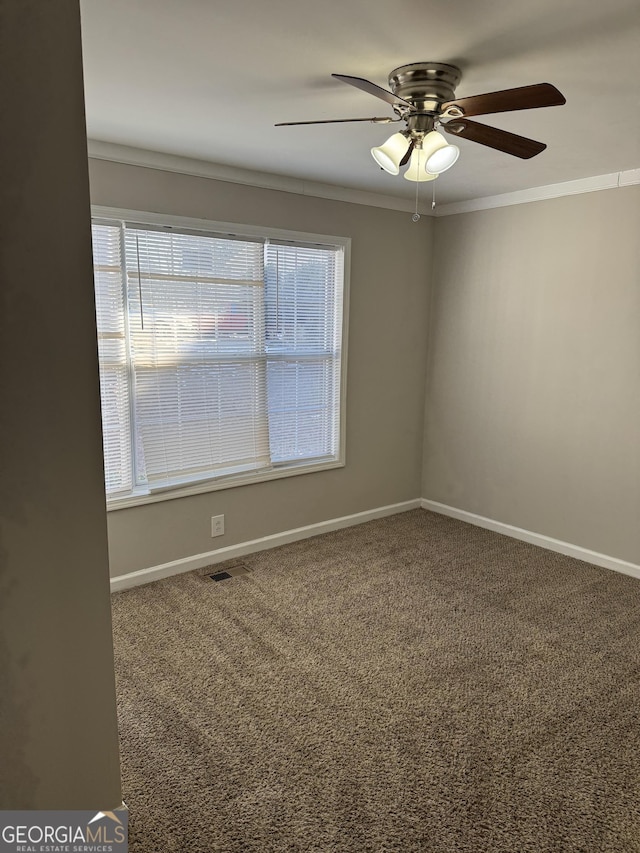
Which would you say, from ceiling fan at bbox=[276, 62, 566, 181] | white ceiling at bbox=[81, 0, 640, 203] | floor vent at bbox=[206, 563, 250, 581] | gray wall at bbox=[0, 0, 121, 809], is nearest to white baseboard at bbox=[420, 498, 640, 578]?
floor vent at bbox=[206, 563, 250, 581]

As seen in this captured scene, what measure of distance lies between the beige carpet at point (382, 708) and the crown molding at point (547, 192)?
2360mm

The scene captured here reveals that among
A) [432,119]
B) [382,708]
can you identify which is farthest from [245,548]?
[432,119]

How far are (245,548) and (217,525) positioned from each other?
28 centimetres

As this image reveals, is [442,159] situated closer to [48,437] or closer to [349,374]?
[48,437]

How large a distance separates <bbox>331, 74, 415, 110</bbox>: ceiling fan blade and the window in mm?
1608

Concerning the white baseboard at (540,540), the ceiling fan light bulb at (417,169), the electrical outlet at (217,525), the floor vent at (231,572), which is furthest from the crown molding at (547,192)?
the floor vent at (231,572)

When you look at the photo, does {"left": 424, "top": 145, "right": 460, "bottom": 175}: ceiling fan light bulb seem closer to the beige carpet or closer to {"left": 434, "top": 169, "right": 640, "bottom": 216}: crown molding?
{"left": 434, "top": 169, "right": 640, "bottom": 216}: crown molding

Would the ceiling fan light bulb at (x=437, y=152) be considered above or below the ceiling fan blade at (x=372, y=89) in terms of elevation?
below

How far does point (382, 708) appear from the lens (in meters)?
2.30

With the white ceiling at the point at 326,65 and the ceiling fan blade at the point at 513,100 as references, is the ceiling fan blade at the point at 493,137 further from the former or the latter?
the white ceiling at the point at 326,65

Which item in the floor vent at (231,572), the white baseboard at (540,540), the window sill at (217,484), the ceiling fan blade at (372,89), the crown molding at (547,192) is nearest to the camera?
the ceiling fan blade at (372,89)

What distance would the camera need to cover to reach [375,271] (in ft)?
13.5

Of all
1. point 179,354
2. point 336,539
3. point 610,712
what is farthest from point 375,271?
point 610,712

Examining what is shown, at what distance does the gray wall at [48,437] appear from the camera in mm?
1232
